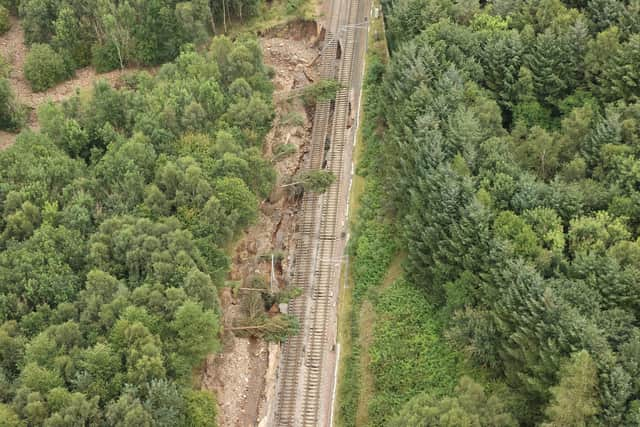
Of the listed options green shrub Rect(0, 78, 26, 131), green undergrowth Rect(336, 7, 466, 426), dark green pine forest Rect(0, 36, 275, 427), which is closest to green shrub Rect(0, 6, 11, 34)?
green shrub Rect(0, 78, 26, 131)

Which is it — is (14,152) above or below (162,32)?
below

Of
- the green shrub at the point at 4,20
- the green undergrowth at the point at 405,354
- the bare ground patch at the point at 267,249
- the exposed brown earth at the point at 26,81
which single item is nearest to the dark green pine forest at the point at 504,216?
the green undergrowth at the point at 405,354

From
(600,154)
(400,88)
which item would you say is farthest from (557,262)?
(400,88)

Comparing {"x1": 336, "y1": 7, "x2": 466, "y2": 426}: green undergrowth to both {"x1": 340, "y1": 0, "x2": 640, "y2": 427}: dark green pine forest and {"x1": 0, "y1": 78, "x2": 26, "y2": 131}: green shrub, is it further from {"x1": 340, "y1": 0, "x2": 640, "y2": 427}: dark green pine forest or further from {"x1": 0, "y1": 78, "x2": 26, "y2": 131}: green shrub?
{"x1": 0, "y1": 78, "x2": 26, "y2": 131}: green shrub

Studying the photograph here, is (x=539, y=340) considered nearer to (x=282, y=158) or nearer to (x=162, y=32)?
(x=282, y=158)

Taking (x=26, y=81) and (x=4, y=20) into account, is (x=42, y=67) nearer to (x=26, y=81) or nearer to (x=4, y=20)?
(x=26, y=81)
